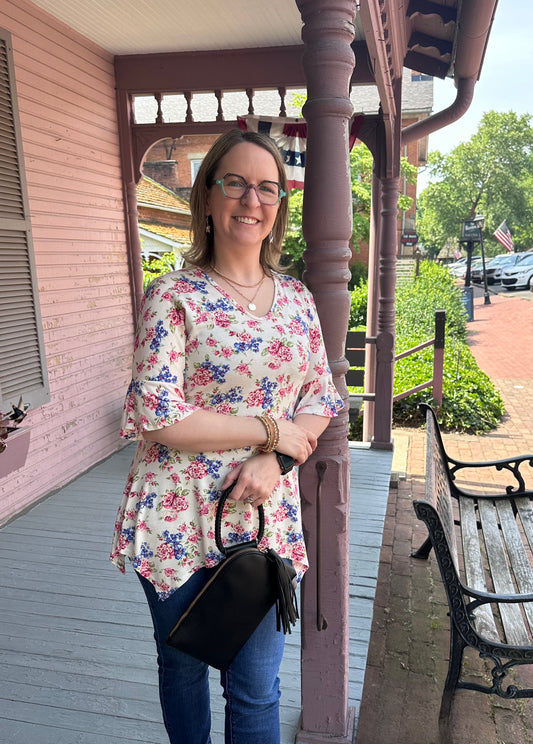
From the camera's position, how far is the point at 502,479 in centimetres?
596

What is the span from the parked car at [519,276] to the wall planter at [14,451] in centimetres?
2758

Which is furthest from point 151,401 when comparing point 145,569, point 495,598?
point 495,598

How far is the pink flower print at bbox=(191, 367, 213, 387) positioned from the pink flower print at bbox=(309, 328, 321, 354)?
1.13 ft

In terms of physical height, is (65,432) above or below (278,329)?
below

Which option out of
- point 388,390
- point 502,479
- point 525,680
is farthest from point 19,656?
point 502,479

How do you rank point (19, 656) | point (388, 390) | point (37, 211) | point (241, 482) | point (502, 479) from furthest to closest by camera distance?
point (502, 479) → point (388, 390) → point (37, 211) → point (19, 656) → point (241, 482)

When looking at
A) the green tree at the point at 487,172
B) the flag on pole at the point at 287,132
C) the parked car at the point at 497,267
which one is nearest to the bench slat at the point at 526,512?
the flag on pole at the point at 287,132

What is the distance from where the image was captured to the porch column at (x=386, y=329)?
17.6ft

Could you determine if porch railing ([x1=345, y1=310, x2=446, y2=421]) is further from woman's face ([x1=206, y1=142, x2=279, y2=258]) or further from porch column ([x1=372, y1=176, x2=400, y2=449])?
woman's face ([x1=206, y1=142, x2=279, y2=258])

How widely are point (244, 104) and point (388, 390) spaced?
16452 mm

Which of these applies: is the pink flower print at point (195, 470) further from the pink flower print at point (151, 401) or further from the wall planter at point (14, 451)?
the wall planter at point (14, 451)

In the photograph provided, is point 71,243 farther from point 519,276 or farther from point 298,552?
point 519,276

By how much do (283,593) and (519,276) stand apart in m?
29.2

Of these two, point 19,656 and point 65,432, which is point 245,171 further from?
point 65,432
